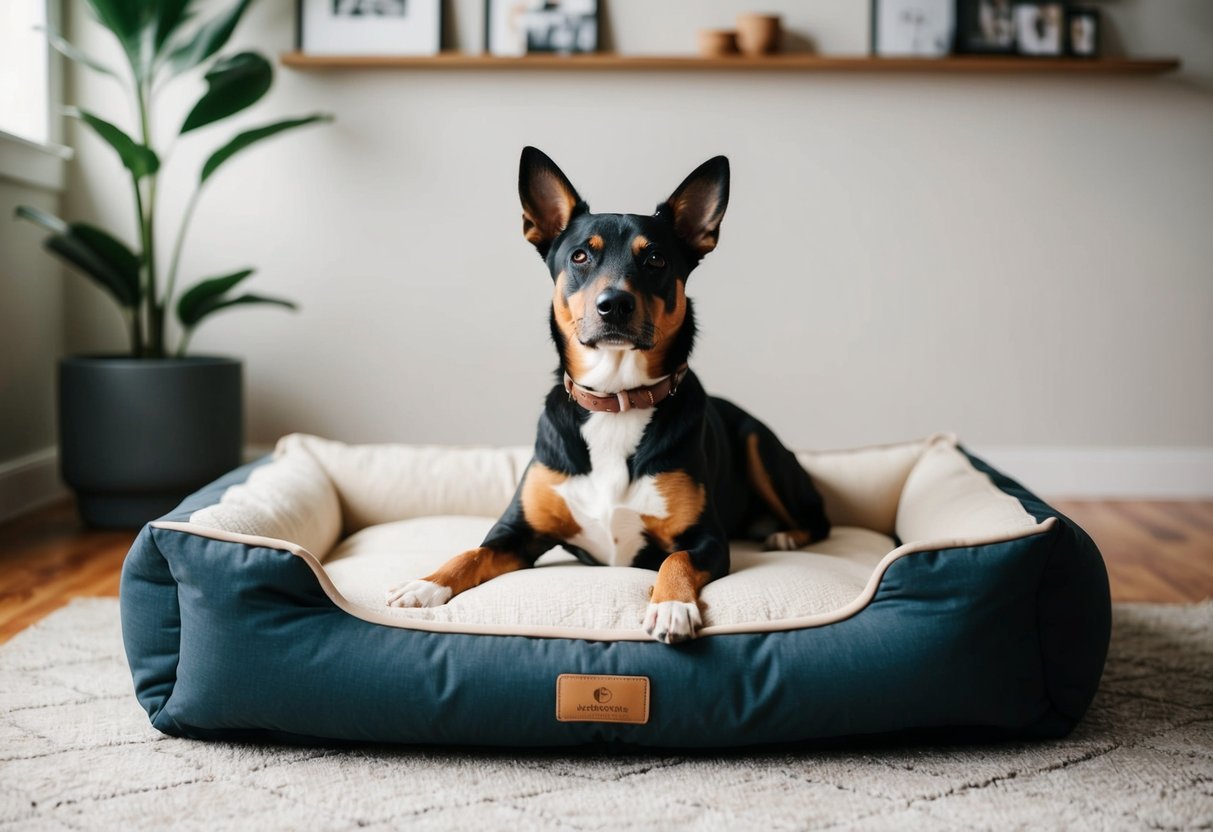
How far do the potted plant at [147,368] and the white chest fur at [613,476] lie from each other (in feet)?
5.94

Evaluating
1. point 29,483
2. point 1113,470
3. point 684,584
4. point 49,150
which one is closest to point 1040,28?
point 1113,470

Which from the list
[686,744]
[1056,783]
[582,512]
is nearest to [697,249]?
[582,512]

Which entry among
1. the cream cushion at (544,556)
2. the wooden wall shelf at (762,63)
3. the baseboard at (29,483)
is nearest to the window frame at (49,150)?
the wooden wall shelf at (762,63)

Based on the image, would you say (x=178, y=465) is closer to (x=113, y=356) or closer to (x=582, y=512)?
(x=113, y=356)

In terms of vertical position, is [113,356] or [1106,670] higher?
[113,356]

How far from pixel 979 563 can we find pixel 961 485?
29.6 inches

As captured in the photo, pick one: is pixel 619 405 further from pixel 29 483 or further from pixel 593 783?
pixel 29 483

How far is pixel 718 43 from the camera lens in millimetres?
3920

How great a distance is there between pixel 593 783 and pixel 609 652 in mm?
197

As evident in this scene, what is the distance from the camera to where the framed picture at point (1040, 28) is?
13.2 feet

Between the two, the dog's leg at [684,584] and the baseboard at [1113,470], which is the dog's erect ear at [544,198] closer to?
the dog's leg at [684,584]

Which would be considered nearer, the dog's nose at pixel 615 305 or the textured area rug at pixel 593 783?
the textured area rug at pixel 593 783

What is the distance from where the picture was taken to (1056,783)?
1661 mm

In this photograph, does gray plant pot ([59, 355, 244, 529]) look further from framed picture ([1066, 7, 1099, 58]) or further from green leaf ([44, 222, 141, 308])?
framed picture ([1066, 7, 1099, 58])
